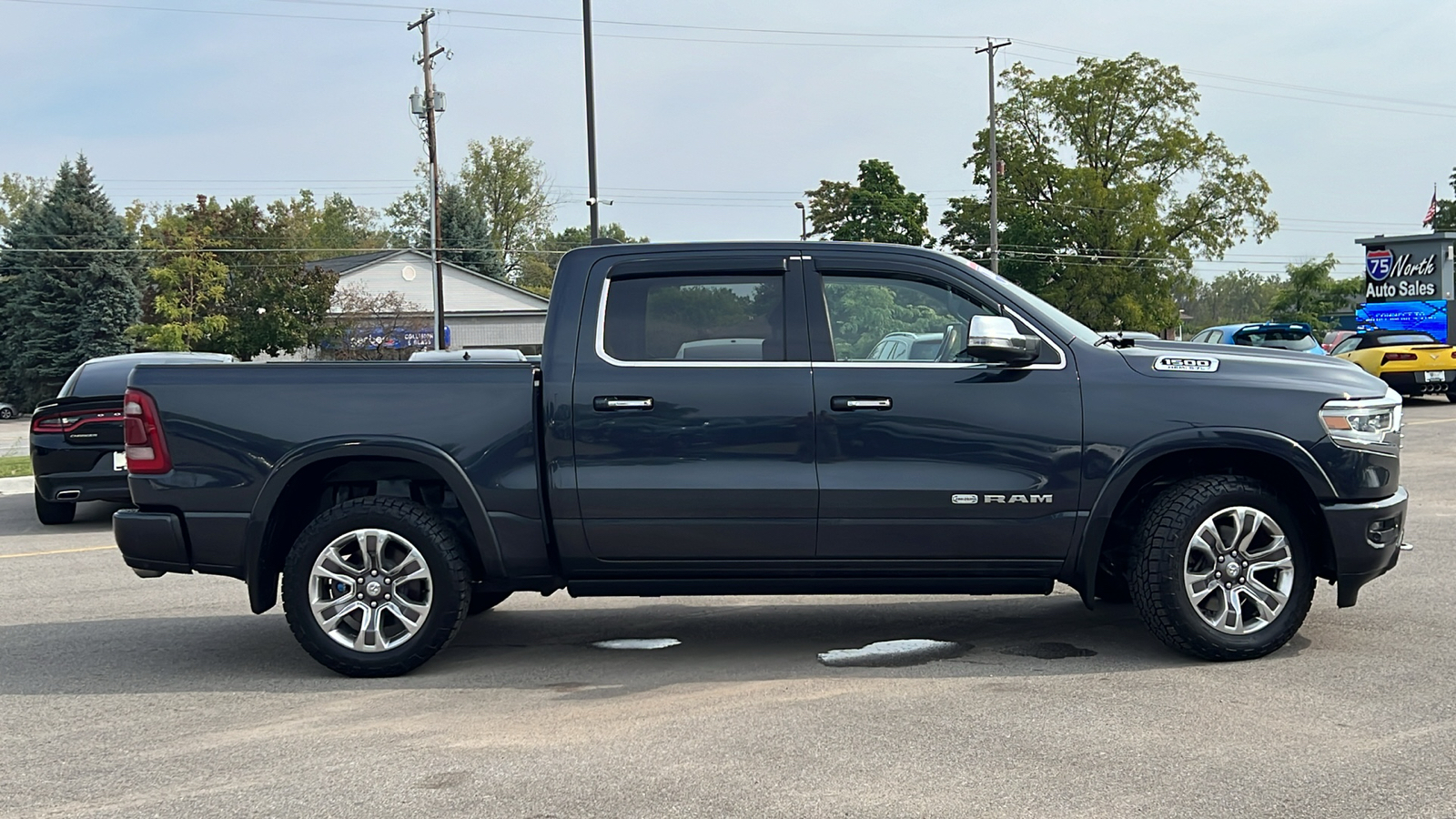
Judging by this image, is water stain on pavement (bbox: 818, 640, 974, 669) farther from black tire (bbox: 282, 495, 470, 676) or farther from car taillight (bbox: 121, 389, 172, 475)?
car taillight (bbox: 121, 389, 172, 475)

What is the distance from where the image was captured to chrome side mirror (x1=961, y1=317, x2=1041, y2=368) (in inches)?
221

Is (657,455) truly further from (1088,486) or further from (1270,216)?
(1270,216)

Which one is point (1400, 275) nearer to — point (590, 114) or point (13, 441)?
point (590, 114)

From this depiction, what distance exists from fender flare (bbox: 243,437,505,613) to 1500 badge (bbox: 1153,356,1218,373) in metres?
3.10

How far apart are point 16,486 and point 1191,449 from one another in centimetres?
1459

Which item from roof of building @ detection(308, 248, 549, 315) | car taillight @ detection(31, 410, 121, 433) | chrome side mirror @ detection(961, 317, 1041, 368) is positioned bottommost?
car taillight @ detection(31, 410, 121, 433)

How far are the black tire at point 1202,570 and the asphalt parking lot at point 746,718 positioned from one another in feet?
0.44

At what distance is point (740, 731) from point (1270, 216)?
6301 centimetres

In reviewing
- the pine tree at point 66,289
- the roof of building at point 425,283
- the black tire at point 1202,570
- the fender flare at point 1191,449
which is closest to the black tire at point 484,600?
the fender flare at point 1191,449

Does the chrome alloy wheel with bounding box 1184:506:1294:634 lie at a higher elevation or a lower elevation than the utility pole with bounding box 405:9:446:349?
lower

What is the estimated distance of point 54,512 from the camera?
12.2 metres

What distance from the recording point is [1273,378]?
19.2 ft

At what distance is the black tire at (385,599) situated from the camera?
19.3 feet

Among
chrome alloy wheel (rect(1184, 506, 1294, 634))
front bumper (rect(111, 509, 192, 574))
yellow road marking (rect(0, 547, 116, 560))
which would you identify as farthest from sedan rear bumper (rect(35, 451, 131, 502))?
chrome alloy wheel (rect(1184, 506, 1294, 634))
